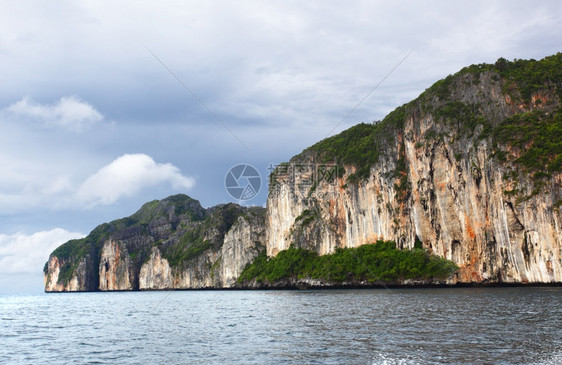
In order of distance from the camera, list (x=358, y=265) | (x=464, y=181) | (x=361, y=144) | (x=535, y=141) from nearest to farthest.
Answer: (x=535, y=141) → (x=464, y=181) → (x=358, y=265) → (x=361, y=144)

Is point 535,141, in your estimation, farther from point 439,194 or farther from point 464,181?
point 439,194

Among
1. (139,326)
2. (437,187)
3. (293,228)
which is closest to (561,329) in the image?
(139,326)

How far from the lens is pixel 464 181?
80500mm

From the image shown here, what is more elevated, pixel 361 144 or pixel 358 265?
pixel 361 144

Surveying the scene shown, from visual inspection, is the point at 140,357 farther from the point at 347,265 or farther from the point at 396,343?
the point at 347,265

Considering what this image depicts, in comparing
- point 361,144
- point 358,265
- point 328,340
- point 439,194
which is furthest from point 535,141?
point 328,340

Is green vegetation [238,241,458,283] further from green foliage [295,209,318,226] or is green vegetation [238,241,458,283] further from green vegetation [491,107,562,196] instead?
green vegetation [491,107,562,196]

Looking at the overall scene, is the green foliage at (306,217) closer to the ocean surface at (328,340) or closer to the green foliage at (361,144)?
the green foliage at (361,144)

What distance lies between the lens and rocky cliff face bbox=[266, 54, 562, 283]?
6631 centimetres

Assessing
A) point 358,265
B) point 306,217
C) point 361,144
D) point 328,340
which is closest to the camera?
point 328,340

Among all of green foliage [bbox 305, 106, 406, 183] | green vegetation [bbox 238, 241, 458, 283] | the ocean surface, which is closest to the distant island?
green vegetation [bbox 238, 241, 458, 283]

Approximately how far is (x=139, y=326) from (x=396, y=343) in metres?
24.2

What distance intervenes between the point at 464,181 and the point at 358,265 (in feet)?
113

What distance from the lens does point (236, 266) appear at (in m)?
160
